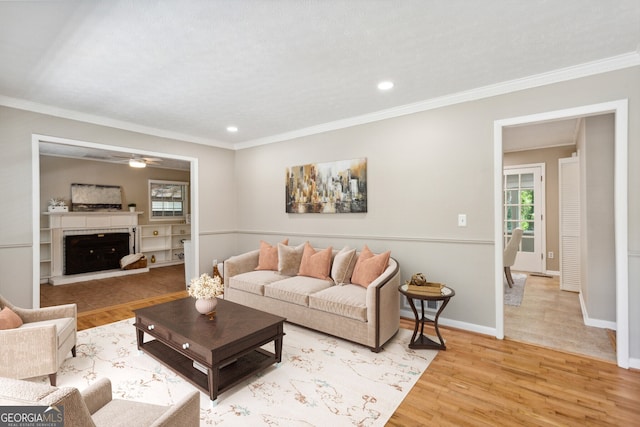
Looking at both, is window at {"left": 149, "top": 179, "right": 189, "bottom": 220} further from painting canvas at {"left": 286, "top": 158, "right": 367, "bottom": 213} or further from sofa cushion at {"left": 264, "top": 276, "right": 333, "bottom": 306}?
sofa cushion at {"left": 264, "top": 276, "right": 333, "bottom": 306}

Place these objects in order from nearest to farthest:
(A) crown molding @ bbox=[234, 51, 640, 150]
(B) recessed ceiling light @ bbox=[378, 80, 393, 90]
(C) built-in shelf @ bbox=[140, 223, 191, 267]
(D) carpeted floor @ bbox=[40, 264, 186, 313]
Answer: (A) crown molding @ bbox=[234, 51, 640, 150] → (B) recessed ceiling light @ bbox=[378, 80, 393, 90] → (D) carpeted floor @ bbox=[40, 264, 186, 313] → (C) built-in shelf @ bbox=[140, 223, 191, 267]

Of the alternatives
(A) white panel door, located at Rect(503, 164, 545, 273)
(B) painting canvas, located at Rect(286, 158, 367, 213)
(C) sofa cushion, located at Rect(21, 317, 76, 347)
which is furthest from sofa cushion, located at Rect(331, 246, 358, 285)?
(A) white panel door, located at Rect(503, 164, 545, 273)

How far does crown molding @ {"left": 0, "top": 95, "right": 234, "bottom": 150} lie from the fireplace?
345 cm

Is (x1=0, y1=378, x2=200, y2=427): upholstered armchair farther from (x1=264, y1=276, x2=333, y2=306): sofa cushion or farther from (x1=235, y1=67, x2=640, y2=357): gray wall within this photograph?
(x1=235, y1=67, x2=640, y2=357): gray wall

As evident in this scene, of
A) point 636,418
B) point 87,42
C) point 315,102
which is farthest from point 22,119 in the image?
point 636,418

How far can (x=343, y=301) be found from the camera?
3.08 meters

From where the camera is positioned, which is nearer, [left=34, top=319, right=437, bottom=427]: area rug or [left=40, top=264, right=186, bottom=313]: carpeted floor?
[left=34, top=319, right=437, bottom=427]: area rug

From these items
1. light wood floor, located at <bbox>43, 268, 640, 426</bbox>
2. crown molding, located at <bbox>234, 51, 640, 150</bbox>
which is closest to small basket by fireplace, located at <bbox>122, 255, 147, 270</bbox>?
crown molding, located at <bbox>234, 51, 640, 150</bbox>

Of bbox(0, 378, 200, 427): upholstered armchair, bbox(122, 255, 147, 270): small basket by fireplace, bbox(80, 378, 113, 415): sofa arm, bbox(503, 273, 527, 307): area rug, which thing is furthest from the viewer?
bbox(122, 255, 147, 270): small basket by fireplace

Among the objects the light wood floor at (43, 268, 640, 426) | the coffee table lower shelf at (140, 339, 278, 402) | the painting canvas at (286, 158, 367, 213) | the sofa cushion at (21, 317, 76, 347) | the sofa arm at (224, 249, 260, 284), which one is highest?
the painting canvas at (286, 158, 367, 213)

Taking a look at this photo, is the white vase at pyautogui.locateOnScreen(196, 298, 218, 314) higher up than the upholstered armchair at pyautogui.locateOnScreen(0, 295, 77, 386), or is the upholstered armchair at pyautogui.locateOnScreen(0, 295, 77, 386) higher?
the white vase at pyautogui.locateOnScreen(196, 298, 218, 314)

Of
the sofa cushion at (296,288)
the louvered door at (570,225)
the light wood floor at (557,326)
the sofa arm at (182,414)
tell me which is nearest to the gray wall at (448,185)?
the light wood floor at (557,326)

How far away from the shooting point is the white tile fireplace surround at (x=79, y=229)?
19.9ft

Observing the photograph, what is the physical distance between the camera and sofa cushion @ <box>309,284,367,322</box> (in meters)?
2.96
